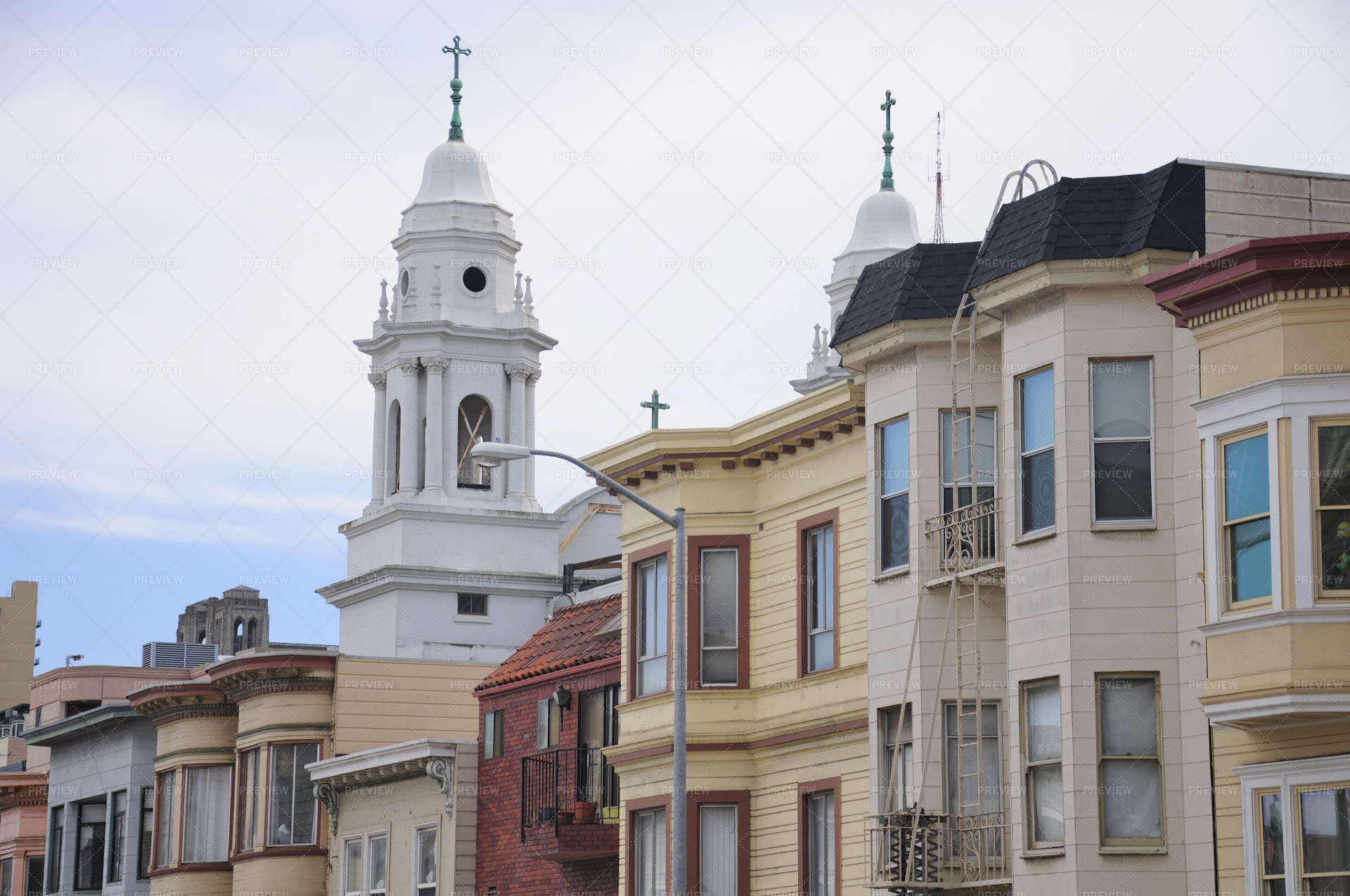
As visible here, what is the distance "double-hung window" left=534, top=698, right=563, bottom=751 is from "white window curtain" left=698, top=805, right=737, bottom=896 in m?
7.12

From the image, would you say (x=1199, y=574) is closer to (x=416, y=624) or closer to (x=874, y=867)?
(x=874, y=867)

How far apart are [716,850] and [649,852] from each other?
2.05 m

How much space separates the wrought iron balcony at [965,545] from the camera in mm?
25531

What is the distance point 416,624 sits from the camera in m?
73.3

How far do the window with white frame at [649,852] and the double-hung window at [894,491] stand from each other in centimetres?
719

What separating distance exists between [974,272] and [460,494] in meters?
49.8

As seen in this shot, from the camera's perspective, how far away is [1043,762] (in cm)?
2378

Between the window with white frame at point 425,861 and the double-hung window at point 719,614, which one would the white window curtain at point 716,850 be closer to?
the double-hung window at point 719,614

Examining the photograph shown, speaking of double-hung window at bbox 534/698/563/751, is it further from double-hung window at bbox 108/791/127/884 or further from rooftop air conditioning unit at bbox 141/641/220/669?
rooftop air conditioning unit at bbox 141/641/220/669

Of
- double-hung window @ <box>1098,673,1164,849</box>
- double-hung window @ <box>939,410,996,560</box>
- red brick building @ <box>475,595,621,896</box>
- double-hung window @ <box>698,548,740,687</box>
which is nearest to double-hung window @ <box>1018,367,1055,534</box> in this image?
double-hung window @ <box>939,410,996,560</box>

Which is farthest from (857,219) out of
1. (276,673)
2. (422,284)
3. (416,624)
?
(276,673)

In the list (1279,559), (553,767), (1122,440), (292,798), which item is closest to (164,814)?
(292,798)

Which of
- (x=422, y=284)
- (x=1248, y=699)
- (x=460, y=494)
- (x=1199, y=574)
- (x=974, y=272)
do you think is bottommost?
(x=1248, y=699)

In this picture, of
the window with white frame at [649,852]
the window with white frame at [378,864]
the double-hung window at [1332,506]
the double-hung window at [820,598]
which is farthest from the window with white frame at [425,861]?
the double-hung window at [1332,506]
